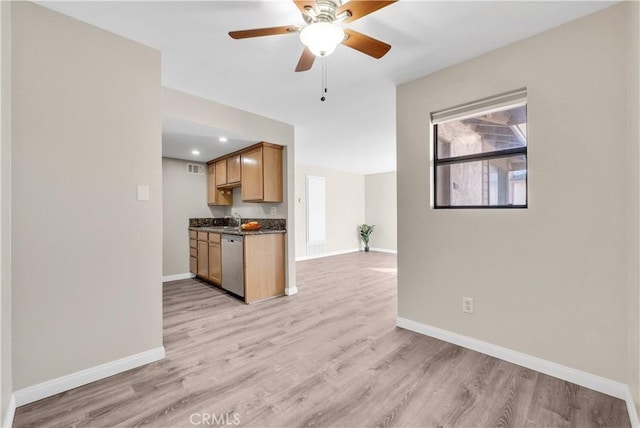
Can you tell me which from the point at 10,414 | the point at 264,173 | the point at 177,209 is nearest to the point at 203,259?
the point at 177,209

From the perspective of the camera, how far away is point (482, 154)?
2.41m

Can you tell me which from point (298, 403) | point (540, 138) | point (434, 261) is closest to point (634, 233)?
point (540, 138)

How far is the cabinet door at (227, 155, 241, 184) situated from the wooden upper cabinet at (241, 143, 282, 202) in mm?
309

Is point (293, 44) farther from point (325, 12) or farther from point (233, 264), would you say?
point (233, 264)

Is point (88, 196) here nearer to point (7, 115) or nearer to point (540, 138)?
point (7, 115)

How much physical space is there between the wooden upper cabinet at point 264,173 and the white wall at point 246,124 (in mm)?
103

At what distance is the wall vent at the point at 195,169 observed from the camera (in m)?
5.06

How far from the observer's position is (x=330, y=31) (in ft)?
4.79

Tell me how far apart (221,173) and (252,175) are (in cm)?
110

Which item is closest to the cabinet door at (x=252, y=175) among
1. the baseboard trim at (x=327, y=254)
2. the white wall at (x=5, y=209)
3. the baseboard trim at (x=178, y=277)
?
the baseboard trim at (x=178, y=277)

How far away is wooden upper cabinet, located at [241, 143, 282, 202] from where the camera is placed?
3.86m

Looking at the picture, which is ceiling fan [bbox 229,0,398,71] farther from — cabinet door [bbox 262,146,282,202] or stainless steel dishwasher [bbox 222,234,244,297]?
stainless steel dishwasher [bbox 222,234,244,297]

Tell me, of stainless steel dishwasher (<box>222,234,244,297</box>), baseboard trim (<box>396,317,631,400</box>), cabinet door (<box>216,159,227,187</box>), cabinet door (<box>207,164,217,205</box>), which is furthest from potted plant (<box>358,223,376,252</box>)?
baseboard trim (<box>396,317,631,400</box>)

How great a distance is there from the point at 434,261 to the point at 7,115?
322 cm
